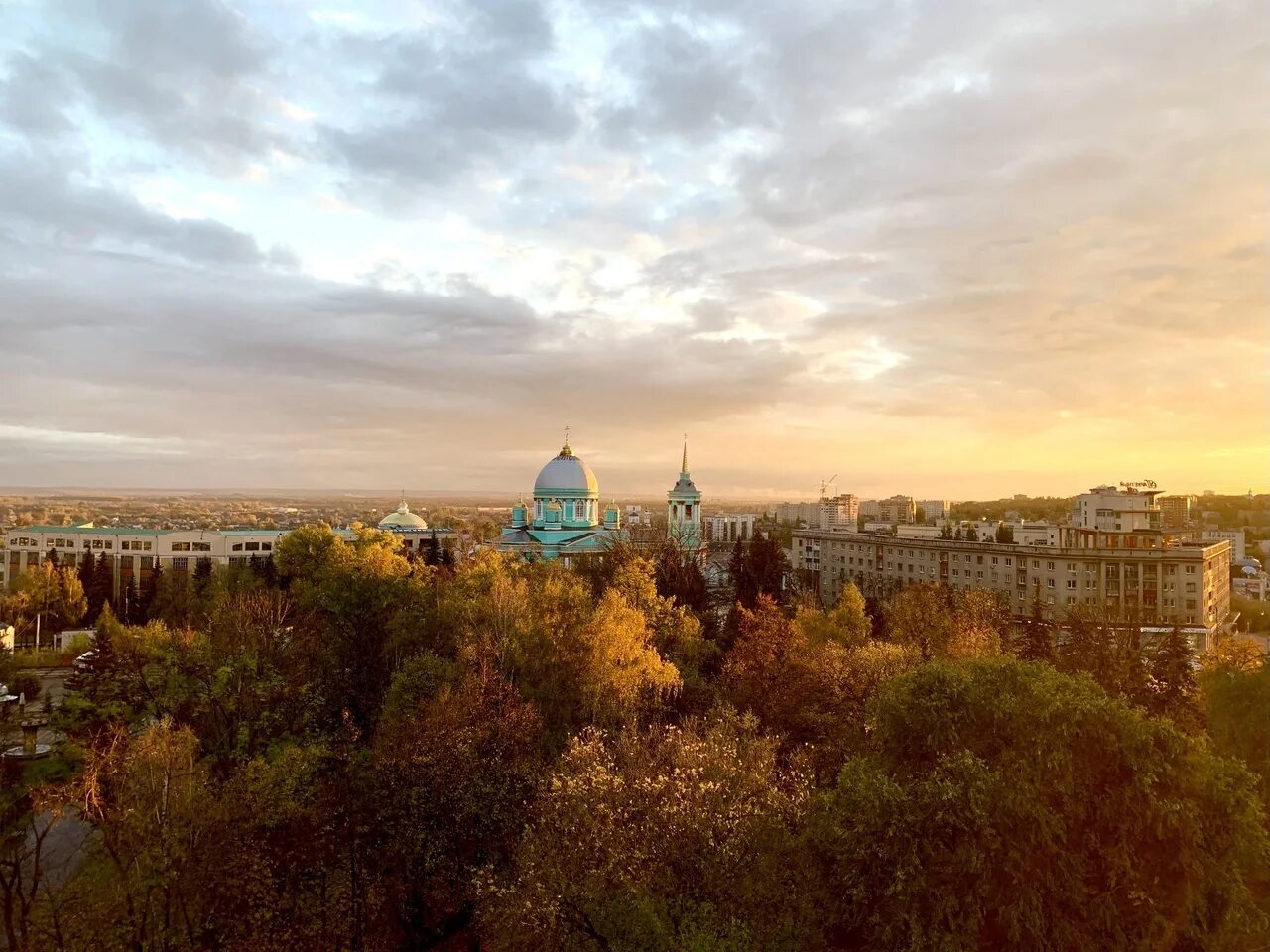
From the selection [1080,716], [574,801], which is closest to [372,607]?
[574,801]

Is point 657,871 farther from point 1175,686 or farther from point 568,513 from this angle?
point 568,513

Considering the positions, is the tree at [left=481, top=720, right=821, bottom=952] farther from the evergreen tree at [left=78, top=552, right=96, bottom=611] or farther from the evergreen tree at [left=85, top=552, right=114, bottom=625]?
the evergreen tree at [left=78, top=552, right=96, bottom=611]

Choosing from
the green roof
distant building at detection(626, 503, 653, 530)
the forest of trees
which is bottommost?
the forest of trees

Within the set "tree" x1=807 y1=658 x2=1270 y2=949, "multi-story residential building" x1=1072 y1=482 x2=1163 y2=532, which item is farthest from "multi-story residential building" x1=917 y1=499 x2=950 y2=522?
"tree" x1=807 y1=658 x2=1270 y2=949

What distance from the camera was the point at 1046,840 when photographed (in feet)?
37.1

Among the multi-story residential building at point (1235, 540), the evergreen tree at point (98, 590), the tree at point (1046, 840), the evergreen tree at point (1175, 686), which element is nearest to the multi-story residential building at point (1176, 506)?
the multi-story residential building at point (1235, 540)

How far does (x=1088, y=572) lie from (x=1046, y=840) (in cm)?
3940

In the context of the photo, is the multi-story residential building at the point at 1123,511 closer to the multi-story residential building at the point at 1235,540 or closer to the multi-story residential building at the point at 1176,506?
the multi-story residential building at the point at 1235,540

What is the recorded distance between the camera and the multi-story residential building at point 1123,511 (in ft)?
175

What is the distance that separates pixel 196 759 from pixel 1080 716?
1883cm

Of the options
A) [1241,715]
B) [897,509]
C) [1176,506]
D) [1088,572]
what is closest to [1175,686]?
[1241,715]

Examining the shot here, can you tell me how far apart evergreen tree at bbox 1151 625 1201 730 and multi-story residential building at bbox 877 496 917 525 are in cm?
10303

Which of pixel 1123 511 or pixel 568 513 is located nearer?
pixel 1123 511

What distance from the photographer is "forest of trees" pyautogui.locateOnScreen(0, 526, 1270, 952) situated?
11.2 meters
